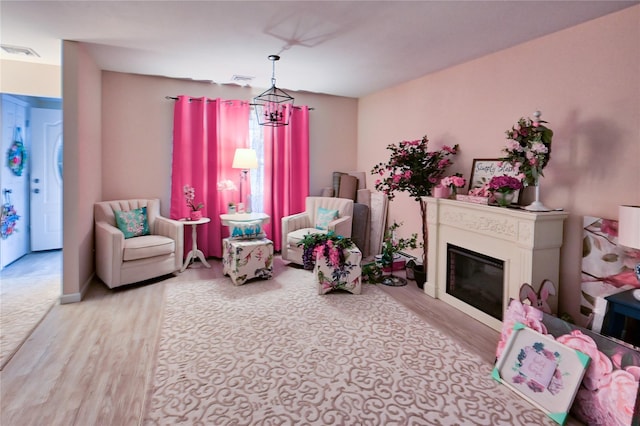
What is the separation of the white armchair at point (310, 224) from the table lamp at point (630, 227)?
113 inches

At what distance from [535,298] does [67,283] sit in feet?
13.5

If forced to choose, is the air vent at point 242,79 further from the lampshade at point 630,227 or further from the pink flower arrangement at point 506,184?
the lampshade at point 630,227

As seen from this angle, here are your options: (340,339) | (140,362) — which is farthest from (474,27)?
(140,362)

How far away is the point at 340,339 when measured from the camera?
2680 millimetres

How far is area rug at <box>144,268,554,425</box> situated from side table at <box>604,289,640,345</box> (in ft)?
2.47

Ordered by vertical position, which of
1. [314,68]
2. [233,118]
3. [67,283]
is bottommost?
[67,283]

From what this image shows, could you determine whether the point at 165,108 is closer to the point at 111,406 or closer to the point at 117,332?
the point at 117,332

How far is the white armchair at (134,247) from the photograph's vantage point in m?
3.55

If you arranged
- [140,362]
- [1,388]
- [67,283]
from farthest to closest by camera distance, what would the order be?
[67,283] < [140,362] < [1,388]

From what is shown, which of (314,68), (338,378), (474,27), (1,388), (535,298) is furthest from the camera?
(314,68)

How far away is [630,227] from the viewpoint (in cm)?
202

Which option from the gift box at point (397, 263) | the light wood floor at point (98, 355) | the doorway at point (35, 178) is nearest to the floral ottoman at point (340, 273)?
the light wood floor at point (98, 355)

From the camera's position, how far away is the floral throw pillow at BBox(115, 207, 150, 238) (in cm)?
397

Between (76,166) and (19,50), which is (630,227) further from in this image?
(19,50)
